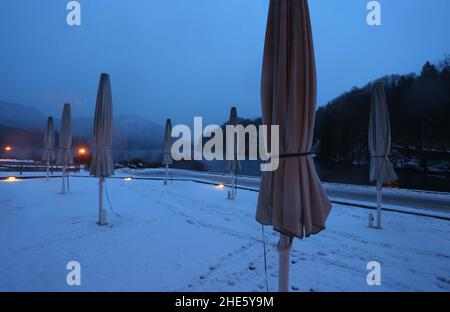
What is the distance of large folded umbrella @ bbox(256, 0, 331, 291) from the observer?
216 centimetres

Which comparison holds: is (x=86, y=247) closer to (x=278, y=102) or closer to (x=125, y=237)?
(x=125, y=237)

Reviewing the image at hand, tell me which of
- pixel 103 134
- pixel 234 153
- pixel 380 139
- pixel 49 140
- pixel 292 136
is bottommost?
pixel 292 136

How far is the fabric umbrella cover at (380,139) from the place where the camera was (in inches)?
259

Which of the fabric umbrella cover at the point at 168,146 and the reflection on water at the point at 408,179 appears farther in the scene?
the reflection on water at the point at 408,179

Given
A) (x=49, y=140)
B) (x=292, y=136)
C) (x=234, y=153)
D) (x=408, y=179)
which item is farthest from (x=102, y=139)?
(x=408, y=179)

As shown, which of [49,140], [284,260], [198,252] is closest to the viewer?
[284,260]

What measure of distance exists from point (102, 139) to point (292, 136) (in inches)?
237

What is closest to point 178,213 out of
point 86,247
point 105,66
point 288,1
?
point 86,247

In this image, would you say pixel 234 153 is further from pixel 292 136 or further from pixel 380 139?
pixel 292 136

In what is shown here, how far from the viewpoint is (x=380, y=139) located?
21.7 feet

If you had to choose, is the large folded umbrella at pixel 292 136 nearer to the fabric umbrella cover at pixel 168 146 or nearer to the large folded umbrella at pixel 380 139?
the large folded umbrella at pixel 380 139

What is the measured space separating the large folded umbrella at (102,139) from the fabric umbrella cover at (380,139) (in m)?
7.16

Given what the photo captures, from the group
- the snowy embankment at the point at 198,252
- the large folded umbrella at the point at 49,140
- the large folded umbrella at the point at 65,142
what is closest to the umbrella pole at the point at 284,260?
the snowy embankment at the point at 198,252

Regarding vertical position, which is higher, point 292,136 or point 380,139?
point 380,139
